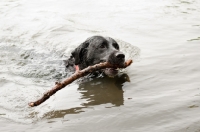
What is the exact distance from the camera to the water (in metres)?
3.54

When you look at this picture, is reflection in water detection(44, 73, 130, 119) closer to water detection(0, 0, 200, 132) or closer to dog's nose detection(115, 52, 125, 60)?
water detection(0, 0, 200, 132)

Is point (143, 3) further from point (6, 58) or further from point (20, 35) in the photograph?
point (6, 58)

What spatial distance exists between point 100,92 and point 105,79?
0.72 metres

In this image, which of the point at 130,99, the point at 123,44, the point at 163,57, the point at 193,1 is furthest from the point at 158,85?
the point at 193,1

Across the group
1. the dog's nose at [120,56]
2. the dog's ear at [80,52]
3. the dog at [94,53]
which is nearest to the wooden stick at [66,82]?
the dog's nose at [120,56]

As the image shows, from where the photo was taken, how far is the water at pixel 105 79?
3537 mm

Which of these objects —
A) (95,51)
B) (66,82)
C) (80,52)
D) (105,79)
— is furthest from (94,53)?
(66,82)

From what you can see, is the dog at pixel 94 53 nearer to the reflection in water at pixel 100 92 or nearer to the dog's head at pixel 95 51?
the dog's head at pixel 95 51

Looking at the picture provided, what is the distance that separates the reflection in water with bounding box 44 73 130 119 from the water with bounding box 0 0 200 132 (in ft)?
0.04

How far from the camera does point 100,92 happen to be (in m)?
4.59

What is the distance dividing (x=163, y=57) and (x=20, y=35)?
4.54 m

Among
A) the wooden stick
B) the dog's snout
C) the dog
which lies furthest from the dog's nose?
the wooden stick

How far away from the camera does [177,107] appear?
3664mm

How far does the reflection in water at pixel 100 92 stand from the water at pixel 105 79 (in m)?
0.01
